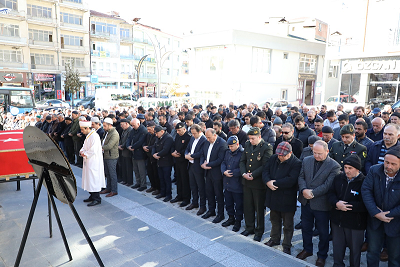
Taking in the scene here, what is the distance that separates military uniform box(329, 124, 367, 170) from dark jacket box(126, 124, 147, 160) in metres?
4.76

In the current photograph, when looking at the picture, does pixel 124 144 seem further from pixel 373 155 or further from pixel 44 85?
pixel 44 85

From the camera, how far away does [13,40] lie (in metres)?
35.3

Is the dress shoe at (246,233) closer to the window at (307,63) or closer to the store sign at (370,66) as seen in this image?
the store sign at (370,66)

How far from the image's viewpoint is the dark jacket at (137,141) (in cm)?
787

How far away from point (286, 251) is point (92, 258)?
3161 millimetres

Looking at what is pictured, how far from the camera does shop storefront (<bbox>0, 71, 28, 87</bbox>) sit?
113 feet

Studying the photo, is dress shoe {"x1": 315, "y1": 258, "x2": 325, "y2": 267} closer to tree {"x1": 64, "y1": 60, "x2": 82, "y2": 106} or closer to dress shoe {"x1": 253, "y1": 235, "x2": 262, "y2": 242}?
dress shoe {"x1": 253, "y1": 235, "x2": 262, "y2": 242}

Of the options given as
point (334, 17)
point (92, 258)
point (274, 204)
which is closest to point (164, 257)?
point (92, 258)

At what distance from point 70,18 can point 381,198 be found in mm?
45475

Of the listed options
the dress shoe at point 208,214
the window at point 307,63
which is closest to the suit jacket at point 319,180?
the dress shoe at point 208,214

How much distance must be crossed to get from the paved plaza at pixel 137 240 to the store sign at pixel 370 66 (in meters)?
19.0

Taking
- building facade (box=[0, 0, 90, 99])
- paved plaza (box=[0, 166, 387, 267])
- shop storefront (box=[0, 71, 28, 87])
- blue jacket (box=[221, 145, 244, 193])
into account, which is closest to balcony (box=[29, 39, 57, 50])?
building facade (box=[0, 0, 90, 99])

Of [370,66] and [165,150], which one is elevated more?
[370,66]

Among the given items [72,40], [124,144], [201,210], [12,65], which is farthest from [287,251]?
[72,40]
